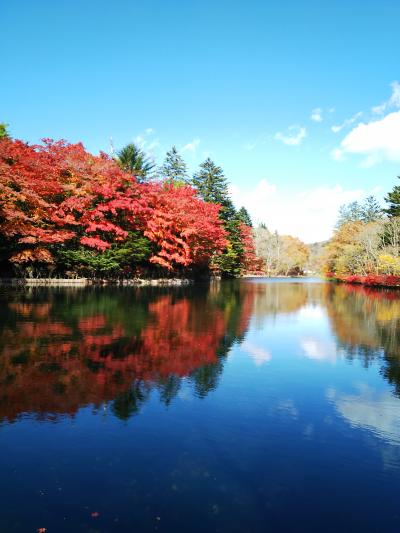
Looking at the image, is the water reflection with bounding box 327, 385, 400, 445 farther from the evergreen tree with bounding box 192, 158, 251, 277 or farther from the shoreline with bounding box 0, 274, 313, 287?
the evergreen tree with bounding box 192, 158, 251, 277

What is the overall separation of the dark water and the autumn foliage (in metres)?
14.9

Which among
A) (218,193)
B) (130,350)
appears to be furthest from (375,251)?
(130,350)

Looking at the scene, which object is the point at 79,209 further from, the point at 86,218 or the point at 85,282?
the point at 85,282

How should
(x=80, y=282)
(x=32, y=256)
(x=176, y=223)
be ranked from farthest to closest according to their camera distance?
(x=176, y=223) → (x=80, y=282) → (x=32, y=256)

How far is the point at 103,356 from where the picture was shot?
724cm

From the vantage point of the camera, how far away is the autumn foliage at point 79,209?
872 inches

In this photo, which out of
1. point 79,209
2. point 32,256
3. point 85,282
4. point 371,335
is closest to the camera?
point 371,335

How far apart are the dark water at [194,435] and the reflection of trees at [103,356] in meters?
0.04

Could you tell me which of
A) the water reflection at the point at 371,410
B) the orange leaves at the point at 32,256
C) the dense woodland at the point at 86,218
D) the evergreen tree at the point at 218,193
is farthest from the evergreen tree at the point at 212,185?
the water reflection at the point at 371,410

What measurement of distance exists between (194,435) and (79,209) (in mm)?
22304

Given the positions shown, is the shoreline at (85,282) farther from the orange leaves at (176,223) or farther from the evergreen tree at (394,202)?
the evergreen tree at (394,202)

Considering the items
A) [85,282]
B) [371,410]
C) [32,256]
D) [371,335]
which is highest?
[32,256]

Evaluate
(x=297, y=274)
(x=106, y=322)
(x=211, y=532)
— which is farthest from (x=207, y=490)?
(x=297, y=274)

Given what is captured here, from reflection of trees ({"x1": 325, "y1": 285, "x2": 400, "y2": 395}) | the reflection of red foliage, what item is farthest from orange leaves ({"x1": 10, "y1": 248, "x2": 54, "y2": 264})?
the reflection of red foliage
